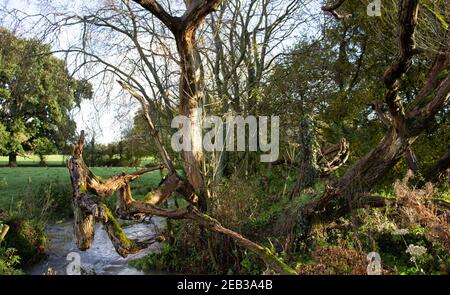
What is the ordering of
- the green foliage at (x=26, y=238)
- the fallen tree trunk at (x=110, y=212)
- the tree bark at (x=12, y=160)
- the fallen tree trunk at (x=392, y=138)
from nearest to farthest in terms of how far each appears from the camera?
the fallen tree trunk at (x=110, y=212) → the fallen tree trunk at (x=392, y=138) → the green foliage at (x=26, y=238) → the tree bark at (x=12, y=160)

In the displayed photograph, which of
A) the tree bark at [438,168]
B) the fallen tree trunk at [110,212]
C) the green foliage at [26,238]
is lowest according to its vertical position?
the green foliage at [26,238]

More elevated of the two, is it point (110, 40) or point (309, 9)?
point (309, 9)

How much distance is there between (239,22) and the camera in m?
14.5

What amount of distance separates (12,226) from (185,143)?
17.0 ft

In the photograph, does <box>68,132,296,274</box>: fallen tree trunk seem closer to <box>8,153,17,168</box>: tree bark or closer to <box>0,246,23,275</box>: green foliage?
<box>0,246,23,275</box>: green foliage

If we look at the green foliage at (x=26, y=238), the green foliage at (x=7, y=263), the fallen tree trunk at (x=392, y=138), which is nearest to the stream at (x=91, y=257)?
the green foliage at (x=26, y=238)

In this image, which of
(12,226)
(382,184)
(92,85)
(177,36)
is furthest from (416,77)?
(12,226)

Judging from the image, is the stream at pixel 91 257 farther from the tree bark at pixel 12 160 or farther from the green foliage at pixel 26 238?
the tree bark at pixel 12 160

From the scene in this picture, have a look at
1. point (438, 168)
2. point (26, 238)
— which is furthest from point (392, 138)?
point (26, 238)

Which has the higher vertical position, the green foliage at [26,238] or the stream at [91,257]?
the green foliage at [26,238]

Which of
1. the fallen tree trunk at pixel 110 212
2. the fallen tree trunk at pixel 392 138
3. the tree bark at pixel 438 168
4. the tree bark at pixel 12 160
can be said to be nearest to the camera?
the fallen tree trunk at pixel 110 212

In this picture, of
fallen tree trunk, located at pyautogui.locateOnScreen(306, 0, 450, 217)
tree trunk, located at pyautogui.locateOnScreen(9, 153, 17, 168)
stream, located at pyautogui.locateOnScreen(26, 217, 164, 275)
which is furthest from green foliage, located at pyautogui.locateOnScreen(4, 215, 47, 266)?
tree trunk, located at pyautogui.locateOnScreen(9, 153, 17, 168)

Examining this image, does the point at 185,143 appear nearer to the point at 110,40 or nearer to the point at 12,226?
the point at 110,40

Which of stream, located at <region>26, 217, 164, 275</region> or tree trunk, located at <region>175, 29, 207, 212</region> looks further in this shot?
stream, located at <region>26, 217, 164, 275</region>
